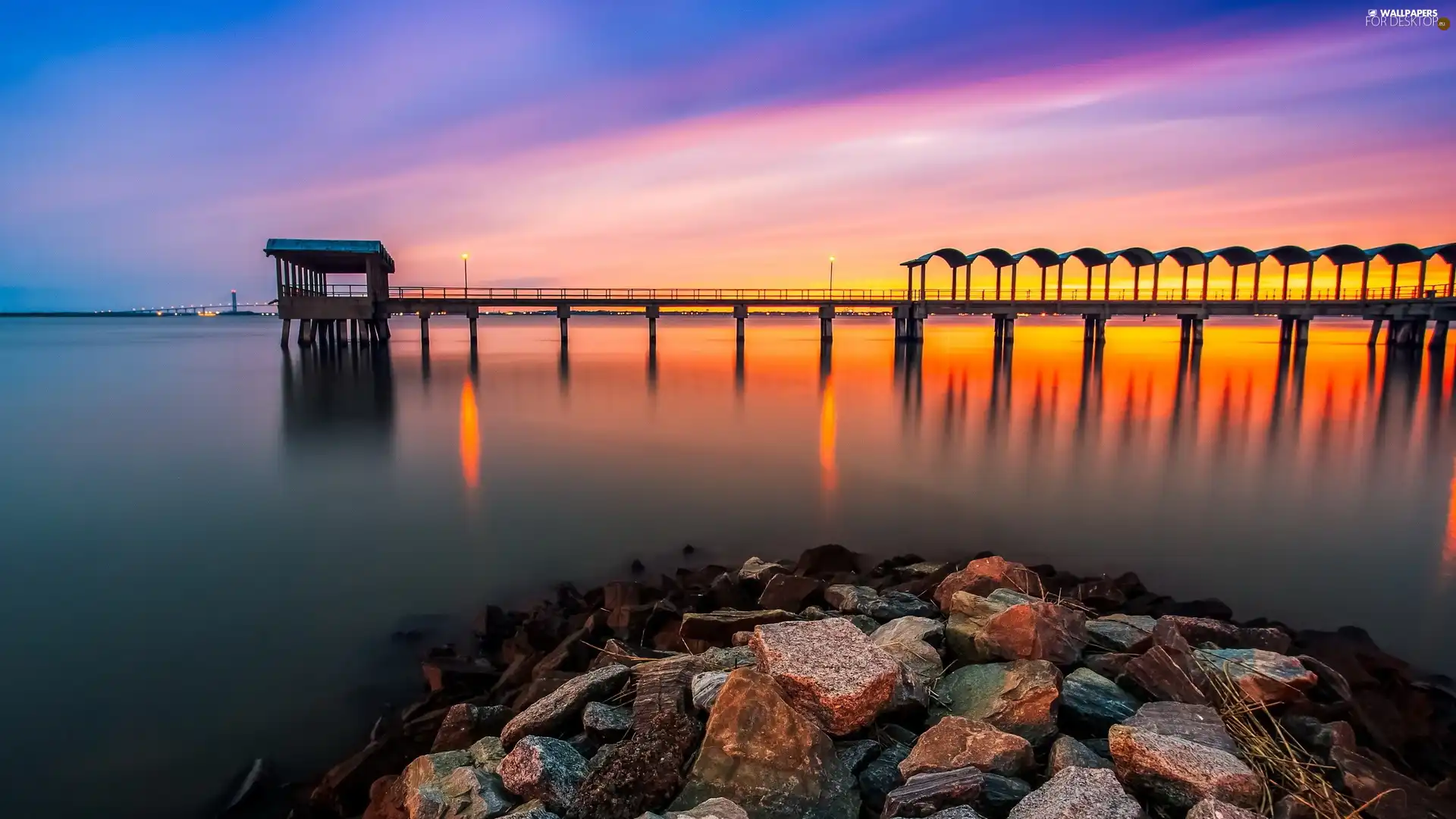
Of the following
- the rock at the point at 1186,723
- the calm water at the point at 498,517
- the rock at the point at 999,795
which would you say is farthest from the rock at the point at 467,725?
the rock at the point at 1186,723

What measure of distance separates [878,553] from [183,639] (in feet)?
25.8

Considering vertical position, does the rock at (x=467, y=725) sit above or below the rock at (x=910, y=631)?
below

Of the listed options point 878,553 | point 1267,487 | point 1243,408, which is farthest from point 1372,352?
A: point 878,553

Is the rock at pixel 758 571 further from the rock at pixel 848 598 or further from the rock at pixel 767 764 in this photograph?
the rock at pixel 767 764

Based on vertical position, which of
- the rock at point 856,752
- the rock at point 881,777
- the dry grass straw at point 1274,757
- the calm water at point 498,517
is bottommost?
the calm water at point 498,517

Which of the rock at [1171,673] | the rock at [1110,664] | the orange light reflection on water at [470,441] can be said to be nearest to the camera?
the rock at [1171,673]

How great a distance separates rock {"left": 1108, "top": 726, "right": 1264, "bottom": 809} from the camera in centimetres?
368

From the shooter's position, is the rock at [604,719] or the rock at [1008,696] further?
the rock at [604,719]

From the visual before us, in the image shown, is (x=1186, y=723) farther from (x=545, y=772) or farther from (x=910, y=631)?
(x=545, y=772)

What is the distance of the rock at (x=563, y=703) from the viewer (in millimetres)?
4945

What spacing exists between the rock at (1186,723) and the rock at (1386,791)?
497mm

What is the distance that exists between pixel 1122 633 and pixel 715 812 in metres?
3.81

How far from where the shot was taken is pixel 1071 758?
406 centimetres

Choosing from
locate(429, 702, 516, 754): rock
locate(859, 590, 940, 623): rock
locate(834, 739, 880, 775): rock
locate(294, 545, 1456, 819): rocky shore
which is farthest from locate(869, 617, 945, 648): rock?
locate(429, 702, 516, 754): rock
